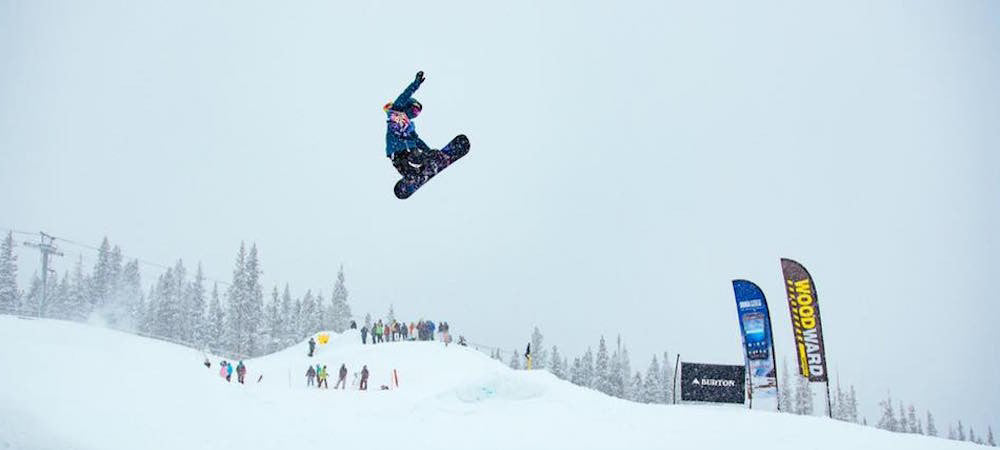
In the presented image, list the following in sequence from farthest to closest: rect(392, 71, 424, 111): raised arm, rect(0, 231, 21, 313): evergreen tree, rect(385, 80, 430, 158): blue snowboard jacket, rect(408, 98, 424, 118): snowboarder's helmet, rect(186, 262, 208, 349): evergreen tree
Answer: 1. rect(186, 262, 208, 349): evergreen tree
2. rect(0, 231, 21, 313): evergreen tree
3. rect(408, 98, 424, 118): snowboarder's helmet
4. rect(385, 80, 430, 158): blue snowboard jacket
5. rect(392, 71, 424, 111): raised arm

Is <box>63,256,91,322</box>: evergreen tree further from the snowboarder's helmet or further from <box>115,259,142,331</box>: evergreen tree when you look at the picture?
the snowboarder's helmet

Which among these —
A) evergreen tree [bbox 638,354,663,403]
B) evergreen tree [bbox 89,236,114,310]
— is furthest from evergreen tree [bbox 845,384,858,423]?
evergreen tree [bbox 89,236,114,310]

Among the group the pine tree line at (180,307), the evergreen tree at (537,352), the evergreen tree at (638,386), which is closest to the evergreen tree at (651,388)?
the evergreen tree at (638,386)

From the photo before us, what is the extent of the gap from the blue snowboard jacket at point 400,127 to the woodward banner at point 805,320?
15.4 metres

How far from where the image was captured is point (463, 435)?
17047 mm

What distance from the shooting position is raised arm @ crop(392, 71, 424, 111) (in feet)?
40.2

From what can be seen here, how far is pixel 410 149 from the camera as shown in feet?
44.7

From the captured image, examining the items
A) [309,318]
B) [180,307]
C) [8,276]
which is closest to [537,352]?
[309,318]

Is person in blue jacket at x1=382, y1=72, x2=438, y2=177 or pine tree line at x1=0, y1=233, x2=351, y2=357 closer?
person in blue jacket at x1=382, y1=72, x2=438, y2=177

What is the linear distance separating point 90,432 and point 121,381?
355cm

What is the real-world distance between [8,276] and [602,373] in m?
55.5

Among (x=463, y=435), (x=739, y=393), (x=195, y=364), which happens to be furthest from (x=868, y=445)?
(x=195, y=364)

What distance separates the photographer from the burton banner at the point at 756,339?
21.0 meters

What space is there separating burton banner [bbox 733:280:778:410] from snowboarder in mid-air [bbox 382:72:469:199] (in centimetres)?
1350
